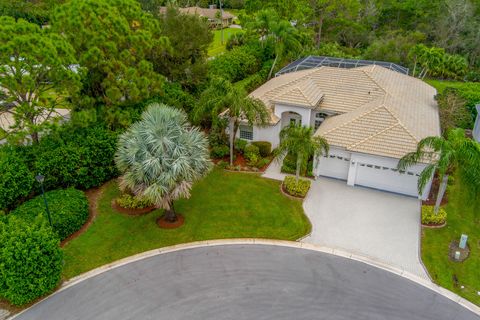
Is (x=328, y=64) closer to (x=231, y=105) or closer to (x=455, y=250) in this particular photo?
(x=231, y=105)

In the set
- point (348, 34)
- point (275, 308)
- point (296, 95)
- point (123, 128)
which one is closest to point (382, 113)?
point (296, 95)

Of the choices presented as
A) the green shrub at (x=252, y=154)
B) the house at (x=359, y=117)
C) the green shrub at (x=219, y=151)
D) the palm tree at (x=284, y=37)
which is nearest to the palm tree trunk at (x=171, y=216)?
the green shrub at (x=219, y=151)

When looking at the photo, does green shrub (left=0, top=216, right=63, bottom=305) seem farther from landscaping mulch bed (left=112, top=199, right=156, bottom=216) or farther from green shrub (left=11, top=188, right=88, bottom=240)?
landscaping mulch bed (left=112, top=199, right=156, bottom=216)

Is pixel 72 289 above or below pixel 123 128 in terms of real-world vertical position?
below

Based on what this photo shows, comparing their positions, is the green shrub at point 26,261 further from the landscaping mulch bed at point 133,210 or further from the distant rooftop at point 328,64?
the distant rooftop at point 328,64

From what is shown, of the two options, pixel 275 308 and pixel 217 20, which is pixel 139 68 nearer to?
pixel 275 308

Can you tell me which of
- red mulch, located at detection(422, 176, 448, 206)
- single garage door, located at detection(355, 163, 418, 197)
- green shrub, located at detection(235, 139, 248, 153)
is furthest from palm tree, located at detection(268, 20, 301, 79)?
red mulch, located at detection(422, 176, 448, 206)
